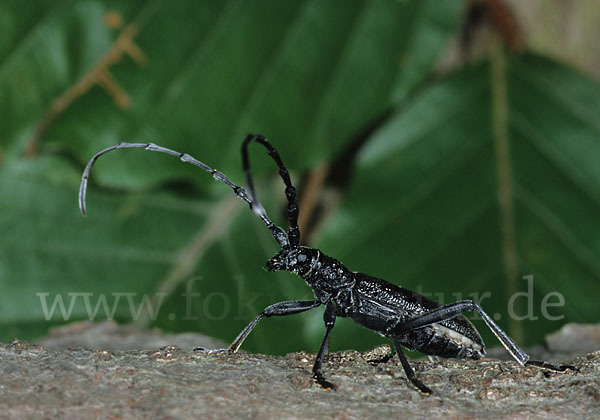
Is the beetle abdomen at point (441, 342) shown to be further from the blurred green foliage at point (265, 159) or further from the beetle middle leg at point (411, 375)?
the blurred green foliage at point (265, 159)

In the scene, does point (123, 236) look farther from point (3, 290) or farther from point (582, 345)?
point (582, 345)

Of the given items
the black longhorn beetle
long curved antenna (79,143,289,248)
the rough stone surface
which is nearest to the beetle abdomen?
the black longhorn beetle

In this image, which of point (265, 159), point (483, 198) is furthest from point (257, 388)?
point (483, 198)

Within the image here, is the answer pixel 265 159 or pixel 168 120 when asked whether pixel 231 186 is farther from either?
pixel 168 120

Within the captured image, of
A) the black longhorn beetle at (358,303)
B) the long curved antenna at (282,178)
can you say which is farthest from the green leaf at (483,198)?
the long curved antenna at (282,178)

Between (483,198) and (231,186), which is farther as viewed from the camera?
(483,198)

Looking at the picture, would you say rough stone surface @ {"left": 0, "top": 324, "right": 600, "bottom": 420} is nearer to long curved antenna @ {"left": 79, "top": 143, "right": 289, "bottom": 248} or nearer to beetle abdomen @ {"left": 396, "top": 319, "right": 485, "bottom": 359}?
beetle abdomen @ {"left": 396, "top": 319, "right": 485, "bottom": 359}

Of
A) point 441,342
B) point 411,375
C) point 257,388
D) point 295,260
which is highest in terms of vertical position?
point 295,260
